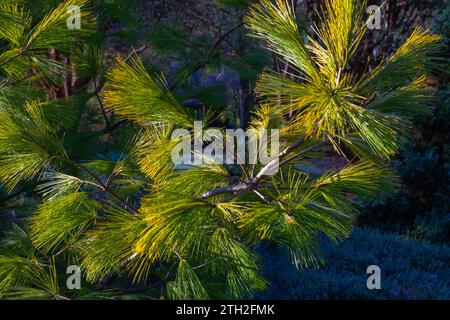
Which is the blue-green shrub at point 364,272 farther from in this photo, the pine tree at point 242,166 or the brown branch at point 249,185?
the brown branch at point 249,185

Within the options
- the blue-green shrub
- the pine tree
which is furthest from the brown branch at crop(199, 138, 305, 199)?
the blue-green shrub

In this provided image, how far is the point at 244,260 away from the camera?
2.31m

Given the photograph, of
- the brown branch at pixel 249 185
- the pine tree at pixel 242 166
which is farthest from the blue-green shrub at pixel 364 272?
the brown branch at pixel 249 185

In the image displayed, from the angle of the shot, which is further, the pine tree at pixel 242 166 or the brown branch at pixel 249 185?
the brown branch at pixel 249 185

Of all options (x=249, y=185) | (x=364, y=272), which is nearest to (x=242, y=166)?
(x=249, y=185)

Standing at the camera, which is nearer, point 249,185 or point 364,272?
point 249,185

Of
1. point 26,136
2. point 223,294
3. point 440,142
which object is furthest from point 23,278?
point 440,142

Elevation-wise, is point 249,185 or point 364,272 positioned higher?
point 249,185

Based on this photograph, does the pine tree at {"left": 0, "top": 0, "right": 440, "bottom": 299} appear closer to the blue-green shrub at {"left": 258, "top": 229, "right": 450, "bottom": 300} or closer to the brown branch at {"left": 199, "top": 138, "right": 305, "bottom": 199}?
the brown branch at {"left": 199, "top": 138, "right": 305, "bottom": 199}

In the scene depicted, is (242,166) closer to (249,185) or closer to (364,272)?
(249,185)

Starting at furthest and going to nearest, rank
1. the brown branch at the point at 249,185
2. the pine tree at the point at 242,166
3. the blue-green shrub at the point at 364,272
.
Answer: the blue-green shrub at the point at 364,272, the brown branch at the point at 249,185, the pine tree at the point at 242,166

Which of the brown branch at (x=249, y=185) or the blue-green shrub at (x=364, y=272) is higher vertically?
the brown branch at (x=249, y=185)

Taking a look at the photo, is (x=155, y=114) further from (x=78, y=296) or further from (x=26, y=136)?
(x=78, y=296)

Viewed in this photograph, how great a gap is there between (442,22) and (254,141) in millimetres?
5178
